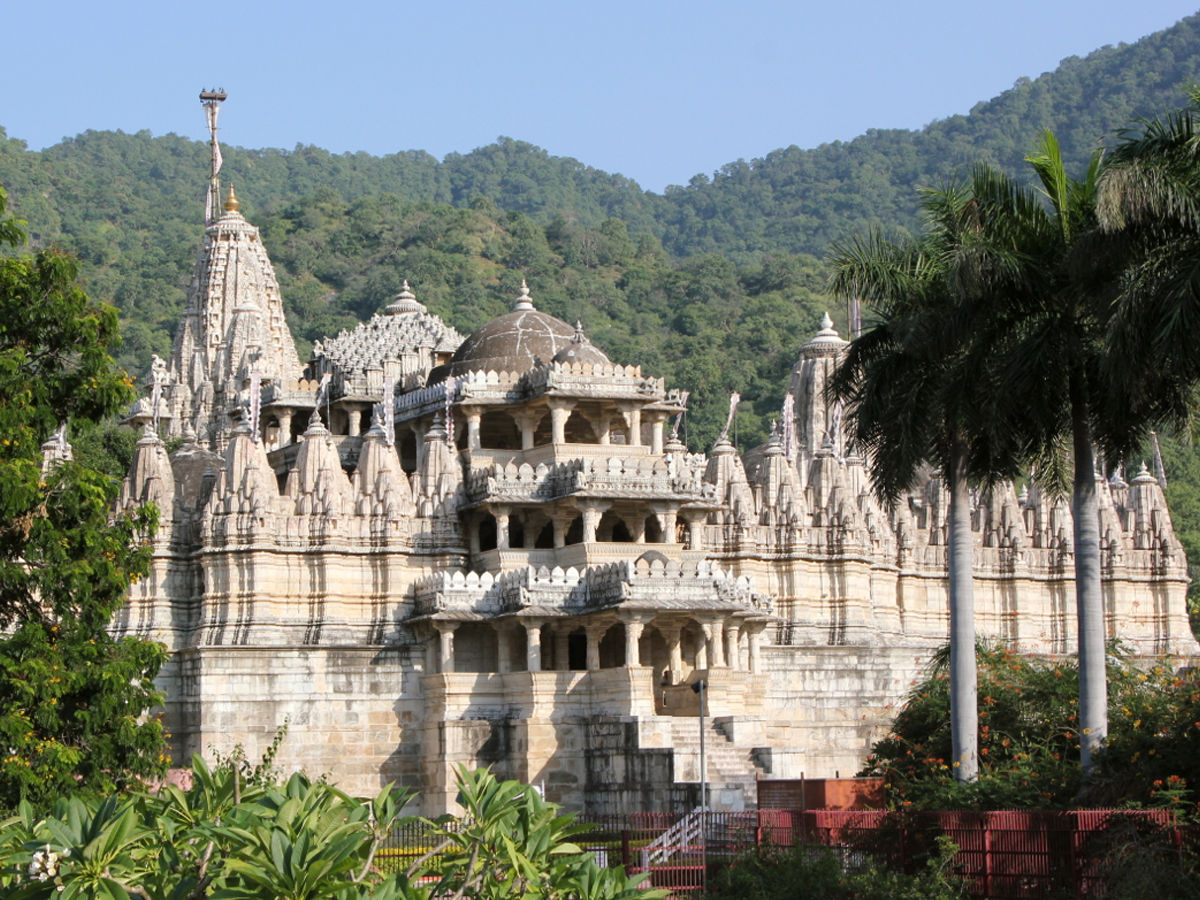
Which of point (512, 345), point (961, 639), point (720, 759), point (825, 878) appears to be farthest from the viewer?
point (512, 345)

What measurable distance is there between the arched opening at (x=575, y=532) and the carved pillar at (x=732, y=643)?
199 inches

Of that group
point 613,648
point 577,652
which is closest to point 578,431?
point 577,652

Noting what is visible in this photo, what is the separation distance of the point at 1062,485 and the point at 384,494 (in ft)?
74.3

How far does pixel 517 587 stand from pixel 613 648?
3801 millimetres

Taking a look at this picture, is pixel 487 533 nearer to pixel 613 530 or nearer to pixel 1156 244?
pixel 613 530

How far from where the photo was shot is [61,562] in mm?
31922

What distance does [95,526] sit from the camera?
32.7 meters

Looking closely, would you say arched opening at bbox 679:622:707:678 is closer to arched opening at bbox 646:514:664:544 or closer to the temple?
the temple

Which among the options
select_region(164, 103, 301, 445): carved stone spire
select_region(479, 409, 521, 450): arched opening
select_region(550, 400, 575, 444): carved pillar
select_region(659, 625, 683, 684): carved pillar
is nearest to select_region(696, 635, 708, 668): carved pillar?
select_region(659, 625, 683, 684): carved pillar

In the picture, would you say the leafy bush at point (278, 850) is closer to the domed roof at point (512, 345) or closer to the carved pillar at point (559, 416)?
the carved pillar at point (559, 416)

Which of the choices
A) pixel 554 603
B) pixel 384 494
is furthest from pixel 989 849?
pixel 384 494

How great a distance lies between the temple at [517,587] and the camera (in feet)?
166

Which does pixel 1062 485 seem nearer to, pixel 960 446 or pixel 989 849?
pixel 960 446

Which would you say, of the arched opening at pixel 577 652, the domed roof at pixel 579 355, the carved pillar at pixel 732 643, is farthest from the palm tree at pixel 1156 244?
the domed roof at pixel 579 355
